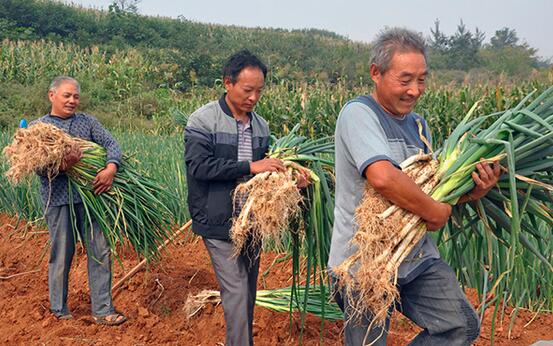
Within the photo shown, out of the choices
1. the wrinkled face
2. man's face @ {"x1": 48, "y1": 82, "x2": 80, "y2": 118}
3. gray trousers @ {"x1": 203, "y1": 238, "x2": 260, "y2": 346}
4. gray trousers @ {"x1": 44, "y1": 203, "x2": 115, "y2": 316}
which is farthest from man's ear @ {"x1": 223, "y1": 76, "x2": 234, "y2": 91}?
gray trousers @ {"x1": 44, "y1": 203, "x2": 115, "y2": 316}

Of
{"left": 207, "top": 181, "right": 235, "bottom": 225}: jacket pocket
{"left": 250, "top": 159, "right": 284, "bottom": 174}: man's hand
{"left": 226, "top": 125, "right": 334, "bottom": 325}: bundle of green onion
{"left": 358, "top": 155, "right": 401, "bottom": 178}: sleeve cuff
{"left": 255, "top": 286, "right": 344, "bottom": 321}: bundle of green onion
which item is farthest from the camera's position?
{"left": 255, "top": 286, "right": 344, "bottom": 321}: bundle of green onion

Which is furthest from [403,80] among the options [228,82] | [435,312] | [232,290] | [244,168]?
[232,290]

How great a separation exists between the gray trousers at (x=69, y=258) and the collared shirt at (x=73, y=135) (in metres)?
0.07

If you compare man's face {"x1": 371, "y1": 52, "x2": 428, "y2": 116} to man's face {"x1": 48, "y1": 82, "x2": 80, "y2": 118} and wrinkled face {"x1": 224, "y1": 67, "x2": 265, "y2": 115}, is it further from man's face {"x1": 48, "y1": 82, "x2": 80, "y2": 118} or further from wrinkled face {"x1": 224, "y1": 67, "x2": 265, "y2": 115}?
man's face {"x1": 48, "y1": 82, "x2": 80, "y2": 118}

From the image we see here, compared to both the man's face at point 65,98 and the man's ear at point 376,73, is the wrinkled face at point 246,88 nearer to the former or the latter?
the man's ear at point 376,73

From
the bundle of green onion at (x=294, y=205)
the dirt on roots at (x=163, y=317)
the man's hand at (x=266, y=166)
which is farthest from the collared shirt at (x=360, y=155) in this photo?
the dirt on roots at (x=163, y=317)

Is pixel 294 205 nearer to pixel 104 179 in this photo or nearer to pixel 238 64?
pixel 238 64

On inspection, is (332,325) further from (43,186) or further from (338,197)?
(43,186)

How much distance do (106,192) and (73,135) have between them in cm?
41

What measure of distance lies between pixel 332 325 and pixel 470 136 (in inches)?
71.7

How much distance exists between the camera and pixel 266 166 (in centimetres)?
295

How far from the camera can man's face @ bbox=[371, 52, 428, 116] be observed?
2.26 meters

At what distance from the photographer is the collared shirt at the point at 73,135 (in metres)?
4.02

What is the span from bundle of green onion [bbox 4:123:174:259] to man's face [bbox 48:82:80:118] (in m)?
0.19
